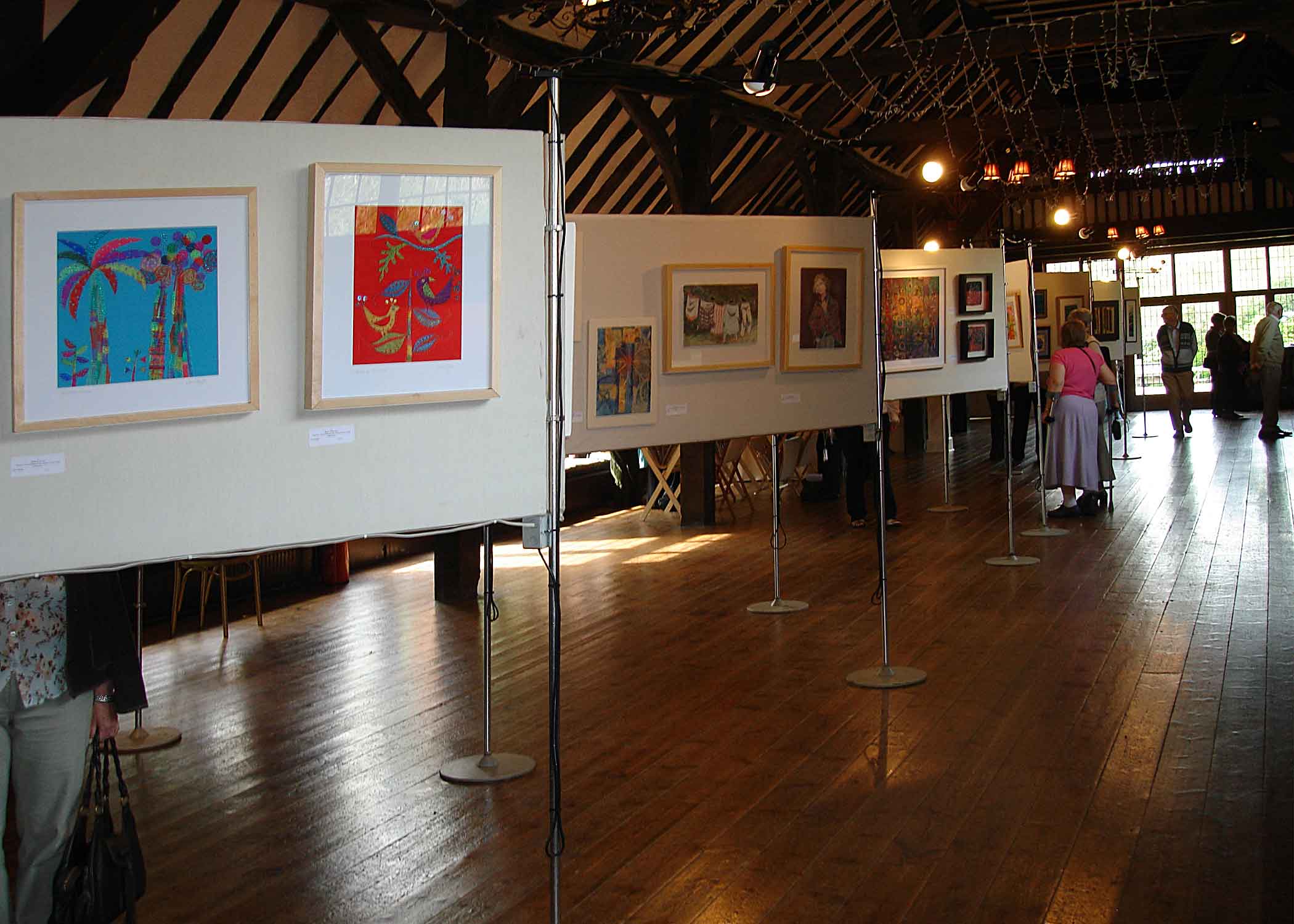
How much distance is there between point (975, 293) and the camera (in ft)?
29.5

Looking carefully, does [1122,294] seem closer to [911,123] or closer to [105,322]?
[911,123]

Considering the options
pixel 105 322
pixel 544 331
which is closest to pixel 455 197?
pixel 544 331

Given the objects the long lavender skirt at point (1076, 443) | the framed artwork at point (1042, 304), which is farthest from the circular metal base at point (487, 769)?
the framed artwork at point (1042, 304)

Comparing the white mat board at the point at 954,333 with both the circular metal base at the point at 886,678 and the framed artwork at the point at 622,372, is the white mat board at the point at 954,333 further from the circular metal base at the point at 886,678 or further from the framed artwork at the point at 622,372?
the circular metal base at the point at 886,678

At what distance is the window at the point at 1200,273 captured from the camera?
21.6 meters

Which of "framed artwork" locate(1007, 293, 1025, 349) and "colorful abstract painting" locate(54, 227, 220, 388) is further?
"framed artwork" locate(1007, 293, 1025, 349)

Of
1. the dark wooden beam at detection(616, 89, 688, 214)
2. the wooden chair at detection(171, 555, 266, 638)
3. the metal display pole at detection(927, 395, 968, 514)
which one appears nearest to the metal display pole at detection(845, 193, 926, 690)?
the wooden chair at detection(171, 555, 266, 638)

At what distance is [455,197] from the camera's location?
Result: 3.17m

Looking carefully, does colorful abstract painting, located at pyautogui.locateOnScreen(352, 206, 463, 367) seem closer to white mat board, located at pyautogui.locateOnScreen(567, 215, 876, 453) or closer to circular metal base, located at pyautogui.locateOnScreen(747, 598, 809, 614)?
white mat board, located at pyautogui.locateOnScreen(567, 215, 876, 453)

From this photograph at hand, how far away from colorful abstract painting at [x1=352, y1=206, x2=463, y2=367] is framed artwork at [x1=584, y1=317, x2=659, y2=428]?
2677 millimetres

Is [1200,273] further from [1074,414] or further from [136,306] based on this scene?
[136,306]

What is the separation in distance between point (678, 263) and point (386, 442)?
3.04 m

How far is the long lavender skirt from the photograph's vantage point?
10.4 m

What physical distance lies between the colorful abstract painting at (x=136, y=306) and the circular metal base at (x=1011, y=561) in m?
6.63
